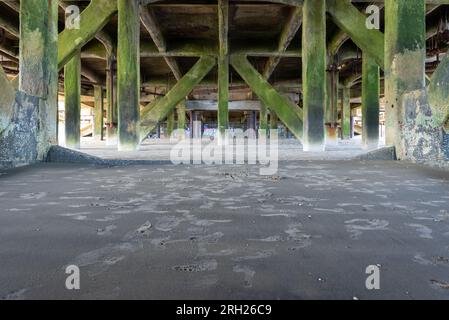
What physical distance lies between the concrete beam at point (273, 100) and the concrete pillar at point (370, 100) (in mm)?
1997

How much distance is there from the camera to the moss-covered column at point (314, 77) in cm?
872

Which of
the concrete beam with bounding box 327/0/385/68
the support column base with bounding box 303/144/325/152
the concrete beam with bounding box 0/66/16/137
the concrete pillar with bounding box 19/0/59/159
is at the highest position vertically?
the concrete beam with bounding box 327/0/385/68

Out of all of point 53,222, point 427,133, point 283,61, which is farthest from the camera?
point 283,61

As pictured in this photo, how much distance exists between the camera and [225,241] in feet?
5.85

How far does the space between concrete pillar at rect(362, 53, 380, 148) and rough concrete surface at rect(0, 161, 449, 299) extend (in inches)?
315

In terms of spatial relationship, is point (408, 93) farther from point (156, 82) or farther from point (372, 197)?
point (156, 82)

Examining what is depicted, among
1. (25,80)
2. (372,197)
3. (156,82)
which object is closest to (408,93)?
(372,197)

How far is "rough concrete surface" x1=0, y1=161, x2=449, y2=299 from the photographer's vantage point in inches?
49.8

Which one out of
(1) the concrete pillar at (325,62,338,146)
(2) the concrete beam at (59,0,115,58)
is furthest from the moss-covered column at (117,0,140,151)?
(1) the concrete pillar at (325,62,338,146)

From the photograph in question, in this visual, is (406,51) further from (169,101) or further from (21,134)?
(169,101)

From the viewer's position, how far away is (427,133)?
5.24 metres

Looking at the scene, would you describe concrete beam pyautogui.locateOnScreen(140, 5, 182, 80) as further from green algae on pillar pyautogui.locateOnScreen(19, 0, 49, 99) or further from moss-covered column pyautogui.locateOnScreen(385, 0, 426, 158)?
moss-covered column pyautogui.locateOnScreen(385, 0, 426, 158)

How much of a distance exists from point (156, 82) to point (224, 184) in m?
16.2

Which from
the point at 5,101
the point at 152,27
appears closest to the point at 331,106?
the point at 152,27
